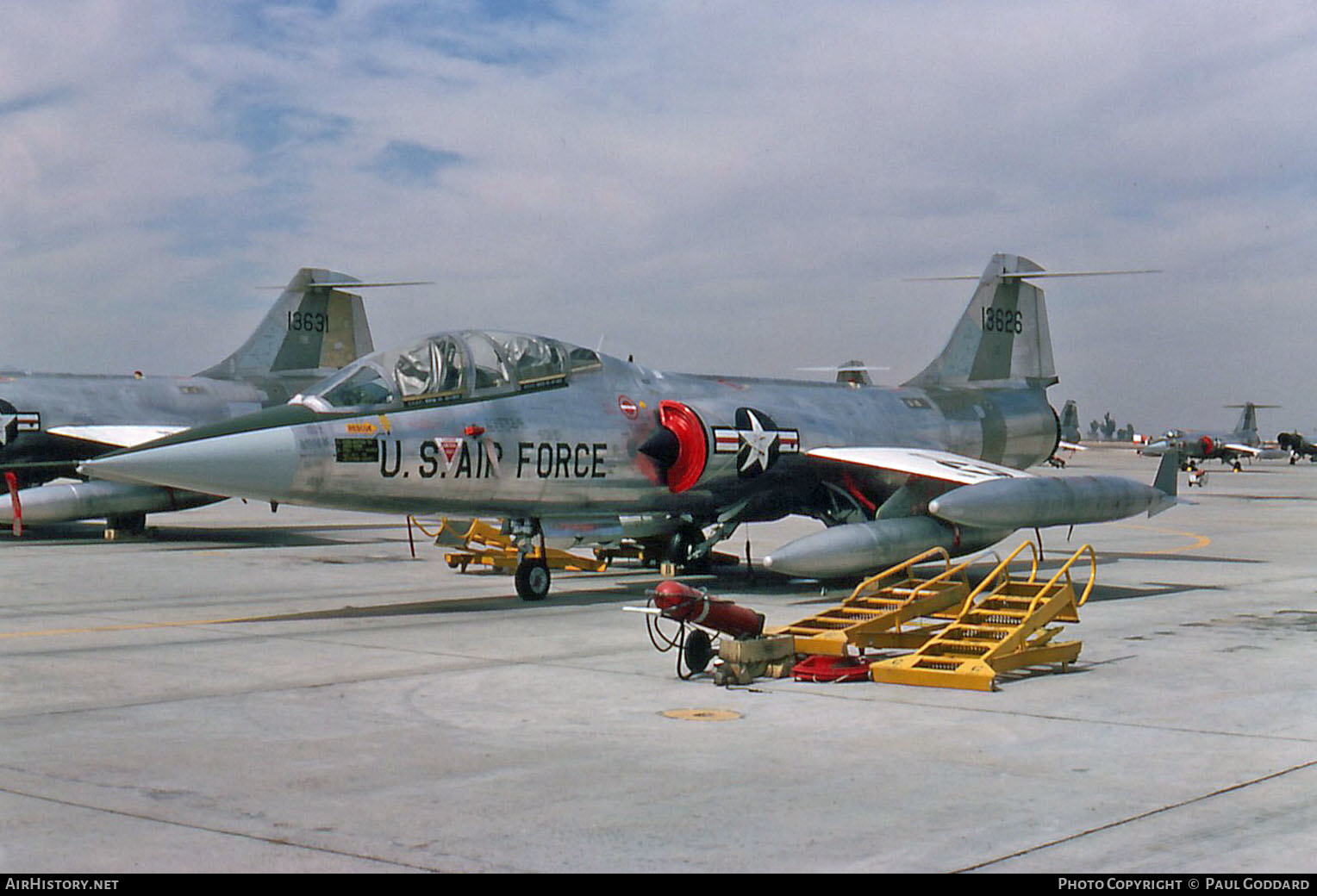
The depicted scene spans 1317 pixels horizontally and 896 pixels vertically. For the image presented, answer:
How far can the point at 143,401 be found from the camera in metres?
26.4

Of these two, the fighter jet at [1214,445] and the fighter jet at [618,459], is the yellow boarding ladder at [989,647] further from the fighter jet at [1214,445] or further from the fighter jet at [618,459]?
the fighter jet at [1214,445]

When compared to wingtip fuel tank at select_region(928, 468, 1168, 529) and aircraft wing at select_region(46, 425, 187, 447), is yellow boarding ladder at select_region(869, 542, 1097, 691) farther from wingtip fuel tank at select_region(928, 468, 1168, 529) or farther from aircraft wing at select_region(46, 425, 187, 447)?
aircraft wing at select_region(46, 425, 187, 447)

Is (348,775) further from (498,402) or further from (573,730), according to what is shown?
(498,402)

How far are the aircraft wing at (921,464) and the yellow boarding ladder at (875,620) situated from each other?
3956 millimetres

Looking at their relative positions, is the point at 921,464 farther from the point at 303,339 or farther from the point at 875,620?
the point at 303,339

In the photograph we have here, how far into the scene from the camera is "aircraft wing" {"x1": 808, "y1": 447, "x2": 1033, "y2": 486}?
16148 millimetres

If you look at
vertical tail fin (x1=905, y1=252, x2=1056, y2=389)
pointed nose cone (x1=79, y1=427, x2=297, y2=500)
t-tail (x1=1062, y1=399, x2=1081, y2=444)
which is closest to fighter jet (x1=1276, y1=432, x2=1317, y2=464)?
t-tail (x1=1062, y1=399, x2=1081, y2=444)

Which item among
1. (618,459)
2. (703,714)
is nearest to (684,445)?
(618,459)

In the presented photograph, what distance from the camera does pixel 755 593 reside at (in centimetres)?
1619

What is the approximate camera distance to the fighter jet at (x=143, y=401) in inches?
944

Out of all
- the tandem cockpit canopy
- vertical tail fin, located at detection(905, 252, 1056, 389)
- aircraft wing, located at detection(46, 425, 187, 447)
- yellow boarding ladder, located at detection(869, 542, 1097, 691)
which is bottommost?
yellow boarding ladder, located at detection(869, 542, 1097, 691)

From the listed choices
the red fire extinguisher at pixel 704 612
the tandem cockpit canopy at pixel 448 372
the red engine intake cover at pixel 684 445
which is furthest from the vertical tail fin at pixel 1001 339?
the red fire extinguisher at pixel 704 612

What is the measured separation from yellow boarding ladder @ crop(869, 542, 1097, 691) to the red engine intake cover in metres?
5.00
